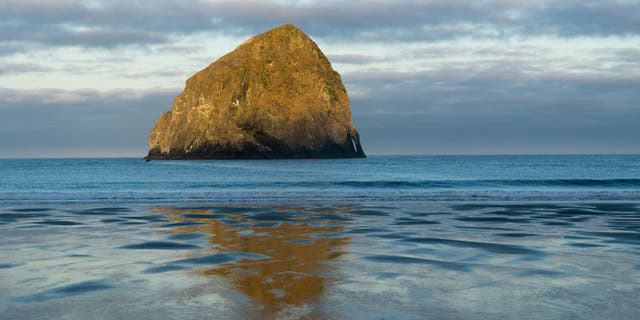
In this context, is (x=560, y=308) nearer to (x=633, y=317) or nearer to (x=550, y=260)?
(x=633, y=317)

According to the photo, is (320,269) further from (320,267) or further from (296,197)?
(296,197)

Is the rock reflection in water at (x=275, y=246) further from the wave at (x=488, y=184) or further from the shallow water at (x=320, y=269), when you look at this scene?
the wave at (x=488, y=184)

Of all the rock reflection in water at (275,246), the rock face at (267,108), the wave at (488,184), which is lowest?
the wave at (488,184)

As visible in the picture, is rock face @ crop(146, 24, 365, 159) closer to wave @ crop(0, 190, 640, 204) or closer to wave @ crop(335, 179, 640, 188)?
wave @ crop(335, 179, 640, 188)

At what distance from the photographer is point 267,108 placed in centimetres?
14888

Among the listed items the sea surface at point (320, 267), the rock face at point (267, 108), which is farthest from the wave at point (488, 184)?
the rock face at point (267, 108)

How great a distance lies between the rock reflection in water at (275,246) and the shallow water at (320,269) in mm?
33

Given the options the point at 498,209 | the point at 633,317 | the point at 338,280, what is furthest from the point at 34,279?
the point at 498,209

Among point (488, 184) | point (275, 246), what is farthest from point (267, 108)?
point (275, 246)

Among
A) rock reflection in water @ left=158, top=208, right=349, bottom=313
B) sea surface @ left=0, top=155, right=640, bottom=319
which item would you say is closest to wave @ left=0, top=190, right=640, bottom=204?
rock reflection in water @ left=158, top=208, right=349, bottom=313

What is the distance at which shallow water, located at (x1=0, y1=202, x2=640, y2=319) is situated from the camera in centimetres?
588

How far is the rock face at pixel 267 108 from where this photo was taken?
481 ft

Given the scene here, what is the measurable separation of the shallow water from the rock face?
13100 centimetres

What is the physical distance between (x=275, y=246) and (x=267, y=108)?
5509 inches
